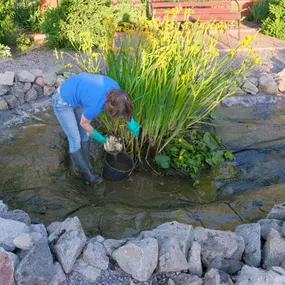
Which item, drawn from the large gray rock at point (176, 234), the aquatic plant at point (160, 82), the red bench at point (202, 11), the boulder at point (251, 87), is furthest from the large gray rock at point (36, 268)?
the red bench at point (202, 11)

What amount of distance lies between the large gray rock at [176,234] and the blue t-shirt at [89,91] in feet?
2.95

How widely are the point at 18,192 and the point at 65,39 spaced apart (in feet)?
11.3

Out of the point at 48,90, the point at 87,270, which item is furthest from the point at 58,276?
the point at 48,90

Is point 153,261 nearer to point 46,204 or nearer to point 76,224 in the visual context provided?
point 76,224

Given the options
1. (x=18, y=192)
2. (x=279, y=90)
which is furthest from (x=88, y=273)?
(x=279, y=90)

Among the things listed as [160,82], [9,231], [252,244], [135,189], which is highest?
[160,82]

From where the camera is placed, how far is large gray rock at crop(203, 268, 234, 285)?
203cm

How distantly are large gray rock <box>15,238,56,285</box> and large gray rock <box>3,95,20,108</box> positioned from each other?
2.51 metres

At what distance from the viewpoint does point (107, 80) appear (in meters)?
2.77

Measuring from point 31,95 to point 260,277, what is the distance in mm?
3203

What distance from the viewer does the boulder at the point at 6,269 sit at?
197cm

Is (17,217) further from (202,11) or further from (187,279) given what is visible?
(202,11)

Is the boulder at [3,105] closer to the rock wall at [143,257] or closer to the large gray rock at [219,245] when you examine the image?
the rock wall at [143,257]

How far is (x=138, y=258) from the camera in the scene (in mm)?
2094
